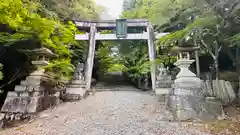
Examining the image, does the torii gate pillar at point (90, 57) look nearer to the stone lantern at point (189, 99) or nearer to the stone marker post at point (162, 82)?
the stone marker post at point (162, 82)

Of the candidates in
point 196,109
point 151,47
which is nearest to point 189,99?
point 196,109

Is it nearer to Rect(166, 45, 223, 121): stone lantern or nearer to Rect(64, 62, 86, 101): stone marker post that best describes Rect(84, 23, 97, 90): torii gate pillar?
Rect(64, 62, 86, 101): stone marker post

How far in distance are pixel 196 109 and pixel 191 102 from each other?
0.18 m

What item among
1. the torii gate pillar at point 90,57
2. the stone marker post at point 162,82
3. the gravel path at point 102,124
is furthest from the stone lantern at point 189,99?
the torii gate pillar at point 90,57

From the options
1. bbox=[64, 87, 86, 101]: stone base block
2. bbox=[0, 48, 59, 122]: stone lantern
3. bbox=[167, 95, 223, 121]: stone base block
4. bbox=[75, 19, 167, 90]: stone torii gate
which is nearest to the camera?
bbox=[167, 95, 223, 121]: stone base block

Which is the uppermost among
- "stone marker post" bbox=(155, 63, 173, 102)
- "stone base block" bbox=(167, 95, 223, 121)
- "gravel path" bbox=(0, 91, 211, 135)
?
"stone marker post" bbox=(155, 63, 173, 102)

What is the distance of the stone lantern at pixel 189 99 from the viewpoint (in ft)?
12.6

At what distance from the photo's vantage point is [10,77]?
5.72 metres

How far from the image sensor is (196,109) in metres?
3.89

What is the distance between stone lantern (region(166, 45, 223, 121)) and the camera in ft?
12.6

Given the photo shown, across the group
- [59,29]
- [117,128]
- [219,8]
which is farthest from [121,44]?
[117,128]

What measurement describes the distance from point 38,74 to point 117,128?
281cm

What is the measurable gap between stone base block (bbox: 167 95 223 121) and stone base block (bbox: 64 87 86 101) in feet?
13.5

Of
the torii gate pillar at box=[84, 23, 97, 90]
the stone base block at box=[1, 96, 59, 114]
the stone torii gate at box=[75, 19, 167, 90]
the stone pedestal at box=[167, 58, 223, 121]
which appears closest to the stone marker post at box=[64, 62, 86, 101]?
the torii gate pillar at box=[84, 23, 97, 90]
